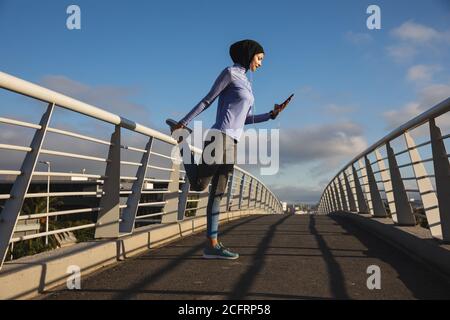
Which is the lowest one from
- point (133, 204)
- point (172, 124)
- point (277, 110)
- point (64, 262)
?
point (64, 262)

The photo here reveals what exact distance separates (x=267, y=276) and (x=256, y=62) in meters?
2.15

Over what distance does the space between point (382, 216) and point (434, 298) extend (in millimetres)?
4968

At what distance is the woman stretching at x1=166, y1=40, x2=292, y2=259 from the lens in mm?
4449

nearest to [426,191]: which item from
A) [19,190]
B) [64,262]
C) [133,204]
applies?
[133,204]

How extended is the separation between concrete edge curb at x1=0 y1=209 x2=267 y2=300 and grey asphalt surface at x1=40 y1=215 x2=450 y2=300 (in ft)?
0.36

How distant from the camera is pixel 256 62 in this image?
4641 mm

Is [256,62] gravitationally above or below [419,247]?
above

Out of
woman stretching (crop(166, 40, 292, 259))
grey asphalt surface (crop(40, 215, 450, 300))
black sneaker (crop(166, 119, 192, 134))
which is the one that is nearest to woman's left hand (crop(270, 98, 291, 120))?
woman stretching (crop(166, 40, 292, 259))

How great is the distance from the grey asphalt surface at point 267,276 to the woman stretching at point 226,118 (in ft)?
1.73

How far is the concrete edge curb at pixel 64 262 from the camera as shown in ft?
9.19

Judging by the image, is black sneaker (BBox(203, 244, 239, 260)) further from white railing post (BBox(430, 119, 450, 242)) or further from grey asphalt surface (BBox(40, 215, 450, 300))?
Result: white railing post (BBox(430, 119, 450, 242))

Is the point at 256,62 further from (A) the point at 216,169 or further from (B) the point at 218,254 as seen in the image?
(B) the point at 218,254

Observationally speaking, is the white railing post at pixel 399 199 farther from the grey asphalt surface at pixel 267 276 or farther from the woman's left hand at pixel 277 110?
the woman's left hand at pixel 277 110
